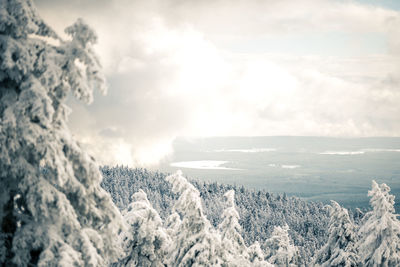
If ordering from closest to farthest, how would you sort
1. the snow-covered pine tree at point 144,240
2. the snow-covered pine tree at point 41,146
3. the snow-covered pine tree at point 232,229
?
the snow-covered pine tree at point 41,146, the snow-covered pine tree at point 232,229, the snow-covered pine tree at point 144,240

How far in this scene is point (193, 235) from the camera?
47.9 ft

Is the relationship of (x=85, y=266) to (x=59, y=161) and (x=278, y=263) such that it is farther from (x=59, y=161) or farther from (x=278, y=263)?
(x=278, y=263)

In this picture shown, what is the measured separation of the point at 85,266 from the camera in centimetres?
850

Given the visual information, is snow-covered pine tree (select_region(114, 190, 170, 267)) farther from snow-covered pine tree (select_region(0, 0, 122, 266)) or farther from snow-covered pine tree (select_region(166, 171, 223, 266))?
snow-covered pine tree (select_region(0, 0, 122, 266))

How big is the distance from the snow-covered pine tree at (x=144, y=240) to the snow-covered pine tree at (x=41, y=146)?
795cm

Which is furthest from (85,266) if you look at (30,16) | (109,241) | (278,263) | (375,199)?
(278,263)

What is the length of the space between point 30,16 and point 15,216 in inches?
191

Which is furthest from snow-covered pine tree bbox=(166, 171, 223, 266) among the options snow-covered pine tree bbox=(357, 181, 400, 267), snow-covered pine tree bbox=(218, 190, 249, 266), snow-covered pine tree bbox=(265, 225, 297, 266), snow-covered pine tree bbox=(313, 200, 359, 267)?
snow-covered pine tree bbox=(265, 225, 297, 266)

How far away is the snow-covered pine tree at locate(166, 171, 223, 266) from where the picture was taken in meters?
14.0

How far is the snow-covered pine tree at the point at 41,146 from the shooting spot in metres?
7.74

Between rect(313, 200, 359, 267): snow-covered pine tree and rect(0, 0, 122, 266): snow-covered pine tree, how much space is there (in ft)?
67.0

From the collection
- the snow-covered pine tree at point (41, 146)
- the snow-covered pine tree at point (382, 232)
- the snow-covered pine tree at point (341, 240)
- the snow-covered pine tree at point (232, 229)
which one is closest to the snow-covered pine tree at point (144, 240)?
the snow-covered pine tree at point (232, 229)

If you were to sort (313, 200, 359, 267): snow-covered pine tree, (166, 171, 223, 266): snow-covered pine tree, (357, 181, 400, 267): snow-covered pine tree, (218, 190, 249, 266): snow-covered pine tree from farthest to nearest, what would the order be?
(313, 200, 359, 267): snow-covered pine tree, (357, 181, 400, 267): snow-covered pine tree, (218, 190, 249, 266): snow-covered pine tree, (166, 171, 223, 266): snow-covered pine tree

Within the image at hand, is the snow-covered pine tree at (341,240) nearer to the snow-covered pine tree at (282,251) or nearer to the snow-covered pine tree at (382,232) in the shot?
the snow-covered pine tree at (382,232)
